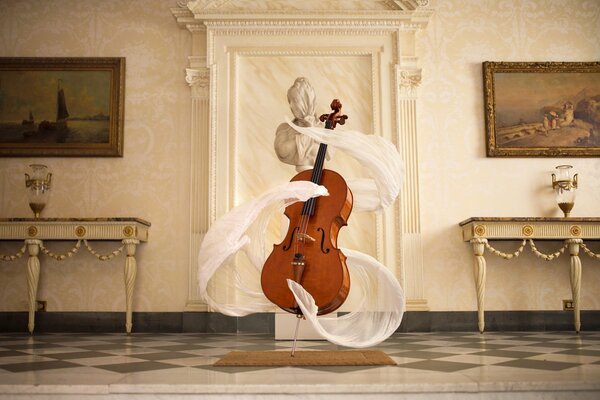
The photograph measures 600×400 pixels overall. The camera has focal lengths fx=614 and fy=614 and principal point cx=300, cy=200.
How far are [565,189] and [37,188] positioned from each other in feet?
14.9

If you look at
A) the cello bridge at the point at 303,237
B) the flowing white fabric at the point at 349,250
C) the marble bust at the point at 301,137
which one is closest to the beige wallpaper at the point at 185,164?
the marble bust at the point at 301,137

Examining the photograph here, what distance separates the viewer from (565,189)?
5.32m

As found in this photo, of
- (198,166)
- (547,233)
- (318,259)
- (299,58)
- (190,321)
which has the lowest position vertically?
(190,321)

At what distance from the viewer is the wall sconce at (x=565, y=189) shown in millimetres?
5316

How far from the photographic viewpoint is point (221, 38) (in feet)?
18.3

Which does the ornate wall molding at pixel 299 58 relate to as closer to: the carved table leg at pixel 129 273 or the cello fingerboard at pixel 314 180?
the carved table leg at pixel 129 273

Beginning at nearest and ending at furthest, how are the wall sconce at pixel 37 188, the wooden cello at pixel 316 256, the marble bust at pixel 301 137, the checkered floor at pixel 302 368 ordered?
the checkered floor at pixel 302 368 < the wooden cello at pixel 316 256 < the marble bust at pixel 301 137 < the wall sconce at pixel 37 188

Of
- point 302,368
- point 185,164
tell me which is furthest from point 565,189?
point 302,368

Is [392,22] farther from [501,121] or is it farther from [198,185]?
[198,185]

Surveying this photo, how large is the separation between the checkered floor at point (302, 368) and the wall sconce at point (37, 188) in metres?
1.50

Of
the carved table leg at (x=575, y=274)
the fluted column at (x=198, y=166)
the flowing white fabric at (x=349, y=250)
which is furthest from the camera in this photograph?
the fluted column at (x=198, y=166)

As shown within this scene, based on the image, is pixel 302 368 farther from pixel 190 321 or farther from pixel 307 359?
pixel 190 321

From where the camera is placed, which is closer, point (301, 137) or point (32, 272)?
point (301, 137)

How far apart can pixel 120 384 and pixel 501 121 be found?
14.6ft
